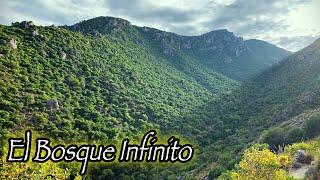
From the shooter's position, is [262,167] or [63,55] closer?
[262,167]

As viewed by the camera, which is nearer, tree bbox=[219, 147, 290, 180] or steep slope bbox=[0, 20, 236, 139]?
tree bbox=[219, 147, 290, 180]

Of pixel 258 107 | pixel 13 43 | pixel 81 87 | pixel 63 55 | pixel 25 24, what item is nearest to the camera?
pixel 13 43

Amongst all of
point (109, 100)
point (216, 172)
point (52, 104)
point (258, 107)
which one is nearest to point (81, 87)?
point (109, 100)

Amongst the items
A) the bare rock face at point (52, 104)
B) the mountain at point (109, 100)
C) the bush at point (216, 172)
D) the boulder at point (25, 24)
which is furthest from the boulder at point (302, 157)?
the boulder at point (25, 24)

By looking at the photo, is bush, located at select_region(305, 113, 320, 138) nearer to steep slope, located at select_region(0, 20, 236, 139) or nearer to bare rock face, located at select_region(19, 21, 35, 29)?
steep slope, located at select_region(0, 20, 236, 139)

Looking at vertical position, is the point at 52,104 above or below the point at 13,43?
below

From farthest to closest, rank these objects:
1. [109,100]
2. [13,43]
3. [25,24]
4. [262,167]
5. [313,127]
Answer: [25,24]
[109,100]
[13,43]
[313,127]
[262,167]

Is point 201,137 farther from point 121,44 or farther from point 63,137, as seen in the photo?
point 121,44

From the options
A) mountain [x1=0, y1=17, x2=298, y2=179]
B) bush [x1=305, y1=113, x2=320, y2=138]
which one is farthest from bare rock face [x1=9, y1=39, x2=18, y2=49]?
bush [x1=305, y1=113, x2=320, y2=138]

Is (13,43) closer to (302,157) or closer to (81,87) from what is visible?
(81,87)

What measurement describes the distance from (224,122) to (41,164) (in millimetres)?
83441

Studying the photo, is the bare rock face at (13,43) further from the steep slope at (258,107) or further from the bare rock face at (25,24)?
the steep slope at (258,107)

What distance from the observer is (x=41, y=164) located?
23266 millimetres

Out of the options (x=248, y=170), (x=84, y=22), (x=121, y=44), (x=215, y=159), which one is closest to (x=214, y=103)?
(x=121, y=44)
